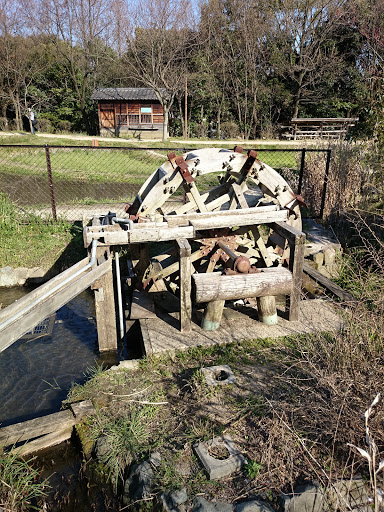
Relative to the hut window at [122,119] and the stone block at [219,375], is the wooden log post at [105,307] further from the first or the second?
the hut window at [122,119]

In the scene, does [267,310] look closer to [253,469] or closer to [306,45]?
[253,469]

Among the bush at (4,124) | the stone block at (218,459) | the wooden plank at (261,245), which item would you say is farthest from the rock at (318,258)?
the bush at (4,124)

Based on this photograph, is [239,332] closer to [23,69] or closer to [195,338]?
[195,338]

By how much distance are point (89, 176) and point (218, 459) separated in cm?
1355

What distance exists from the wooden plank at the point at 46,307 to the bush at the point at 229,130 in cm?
2682

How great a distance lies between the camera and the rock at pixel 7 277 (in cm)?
728

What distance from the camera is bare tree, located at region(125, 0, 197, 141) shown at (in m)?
26.7

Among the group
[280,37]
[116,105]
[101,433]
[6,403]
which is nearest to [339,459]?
[101,433]

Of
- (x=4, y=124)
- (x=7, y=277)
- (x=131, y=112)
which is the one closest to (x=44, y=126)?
(x=4, y=124)

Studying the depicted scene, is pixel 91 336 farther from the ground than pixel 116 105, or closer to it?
closer to it

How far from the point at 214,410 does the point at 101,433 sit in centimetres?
98

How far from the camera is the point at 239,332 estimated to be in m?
5.04

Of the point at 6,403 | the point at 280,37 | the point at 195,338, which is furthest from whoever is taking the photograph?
the point at 280,37

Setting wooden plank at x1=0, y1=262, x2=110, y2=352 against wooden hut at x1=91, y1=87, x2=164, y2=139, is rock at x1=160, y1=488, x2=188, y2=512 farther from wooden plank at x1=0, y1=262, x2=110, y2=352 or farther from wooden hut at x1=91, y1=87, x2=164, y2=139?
wooden hut at x1=91, y1=87, x2=164, y2=139
